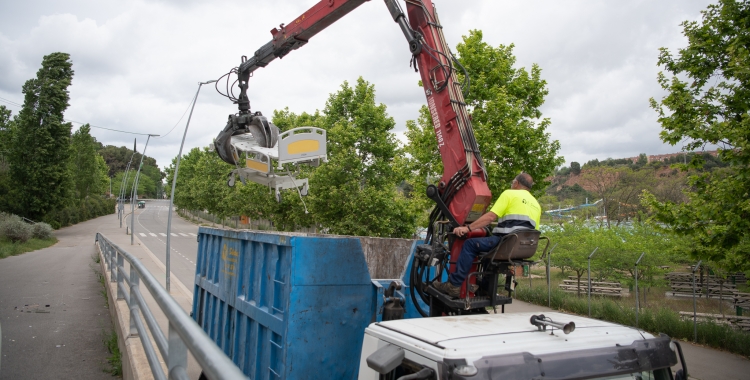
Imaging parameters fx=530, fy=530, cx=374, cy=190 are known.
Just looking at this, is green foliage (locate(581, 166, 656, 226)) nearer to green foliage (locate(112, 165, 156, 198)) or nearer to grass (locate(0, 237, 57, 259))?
grass (locate(0, 237, 57, 259))

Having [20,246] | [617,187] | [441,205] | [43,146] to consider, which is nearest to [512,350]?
[441,205]

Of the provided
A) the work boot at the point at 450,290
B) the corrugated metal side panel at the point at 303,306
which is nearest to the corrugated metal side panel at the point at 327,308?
the corrugated metal side panel at the point at 303,306

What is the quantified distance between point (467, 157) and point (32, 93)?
5667 cm

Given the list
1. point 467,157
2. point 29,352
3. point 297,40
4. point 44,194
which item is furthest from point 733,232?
point 44,194

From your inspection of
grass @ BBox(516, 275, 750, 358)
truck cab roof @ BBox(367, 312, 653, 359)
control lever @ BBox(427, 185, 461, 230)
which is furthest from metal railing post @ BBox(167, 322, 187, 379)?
grass @ BBox(516, 275, 750, 358)

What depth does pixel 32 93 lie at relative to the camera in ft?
165

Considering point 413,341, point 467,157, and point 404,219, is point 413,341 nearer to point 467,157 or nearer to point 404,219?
point 467,157

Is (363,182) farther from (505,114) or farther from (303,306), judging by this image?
(303,306)

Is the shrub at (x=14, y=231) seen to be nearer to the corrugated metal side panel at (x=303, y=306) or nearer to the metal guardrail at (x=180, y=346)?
the corrugated metal side panel at (x=303, y=306)

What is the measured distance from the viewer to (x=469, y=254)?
4.74m

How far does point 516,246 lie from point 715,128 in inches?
312

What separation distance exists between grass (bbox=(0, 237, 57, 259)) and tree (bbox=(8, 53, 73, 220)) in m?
7.20

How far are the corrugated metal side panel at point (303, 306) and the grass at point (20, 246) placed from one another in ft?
97.3

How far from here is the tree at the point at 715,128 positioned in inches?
385
